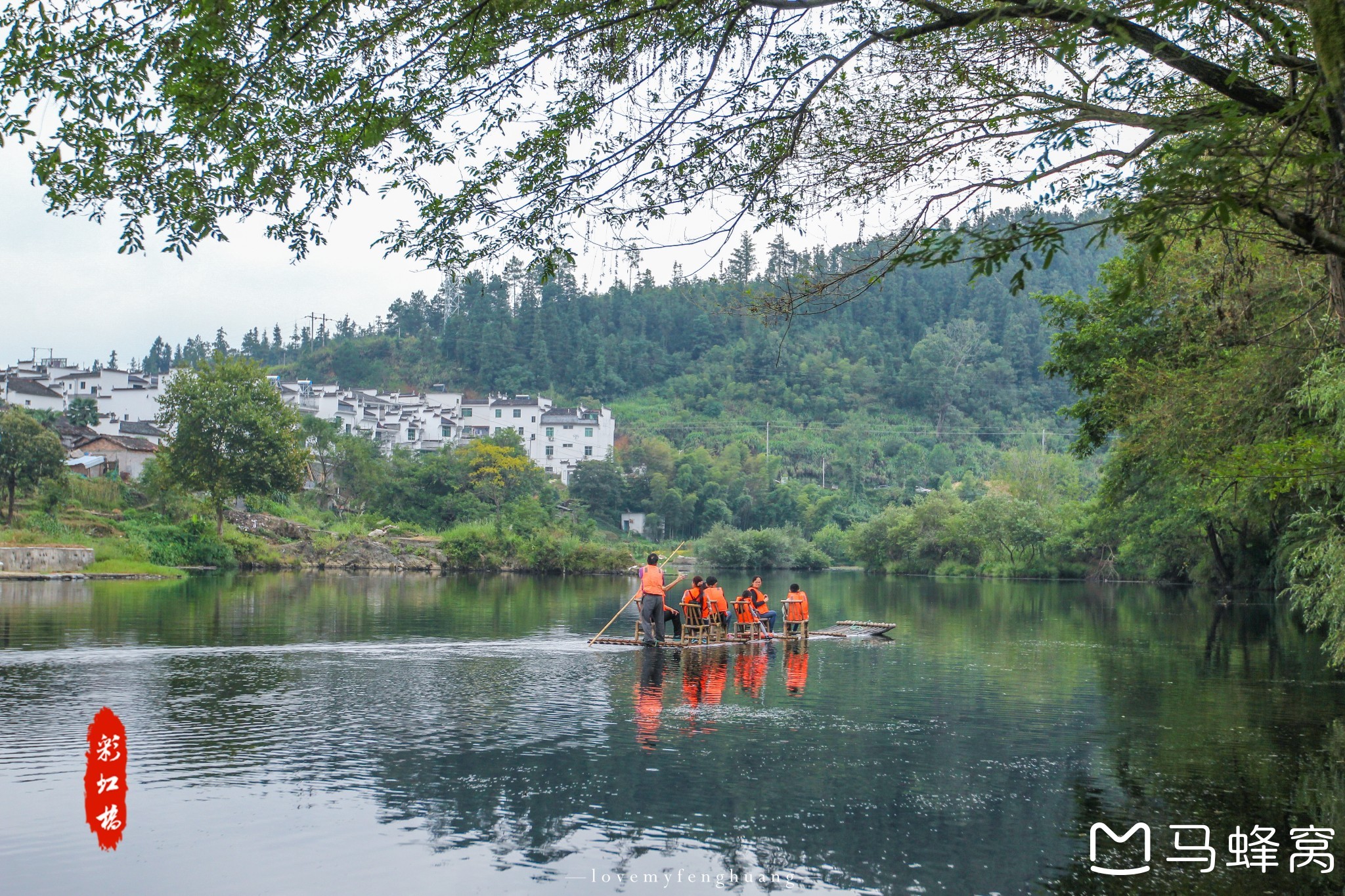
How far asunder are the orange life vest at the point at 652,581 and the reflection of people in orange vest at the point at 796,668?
3.13 meters

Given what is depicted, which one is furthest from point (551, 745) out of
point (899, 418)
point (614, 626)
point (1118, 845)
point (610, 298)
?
point (610, 298)

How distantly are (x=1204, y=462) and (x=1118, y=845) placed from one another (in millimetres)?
4608

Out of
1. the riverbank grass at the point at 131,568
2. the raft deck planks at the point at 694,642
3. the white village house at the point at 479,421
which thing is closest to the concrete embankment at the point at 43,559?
the riverbank grass at the point at 131,568

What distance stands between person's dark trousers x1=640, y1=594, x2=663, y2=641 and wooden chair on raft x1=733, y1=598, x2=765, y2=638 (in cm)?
298

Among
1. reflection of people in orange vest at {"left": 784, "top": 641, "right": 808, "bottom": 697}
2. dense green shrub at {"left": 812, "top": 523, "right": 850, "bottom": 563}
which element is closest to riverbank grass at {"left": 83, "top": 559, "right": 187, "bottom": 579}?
reflection of people in orange vest at {"left": 784, "top": 641, "right": 808, "bottom": 697}

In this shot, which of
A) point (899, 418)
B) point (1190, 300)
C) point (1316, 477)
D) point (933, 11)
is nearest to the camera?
point (933, 11)

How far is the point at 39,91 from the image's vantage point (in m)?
8.04

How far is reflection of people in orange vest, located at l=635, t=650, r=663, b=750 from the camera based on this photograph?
1406cm

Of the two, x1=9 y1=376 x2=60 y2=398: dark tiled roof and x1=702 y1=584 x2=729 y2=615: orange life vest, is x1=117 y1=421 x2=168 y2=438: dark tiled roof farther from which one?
x1=702 y1=584 x2=729 y2=615: orange life vest

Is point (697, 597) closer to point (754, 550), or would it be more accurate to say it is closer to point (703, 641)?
point (703, 641)

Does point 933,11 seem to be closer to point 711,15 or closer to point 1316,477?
point 711,15

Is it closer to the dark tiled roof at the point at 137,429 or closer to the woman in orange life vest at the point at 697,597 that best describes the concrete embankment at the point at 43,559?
the woman in orange life vest at the point at 697,597

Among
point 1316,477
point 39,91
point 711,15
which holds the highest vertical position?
point 711,15

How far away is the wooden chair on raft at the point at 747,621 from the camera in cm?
2706
